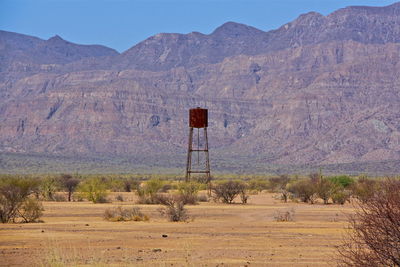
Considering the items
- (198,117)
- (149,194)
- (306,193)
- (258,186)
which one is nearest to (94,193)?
(149,194)

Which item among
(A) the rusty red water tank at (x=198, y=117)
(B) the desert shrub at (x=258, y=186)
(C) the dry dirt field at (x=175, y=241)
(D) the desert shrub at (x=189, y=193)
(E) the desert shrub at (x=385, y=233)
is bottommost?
(B) the desert shrub at (x=258, y=186)

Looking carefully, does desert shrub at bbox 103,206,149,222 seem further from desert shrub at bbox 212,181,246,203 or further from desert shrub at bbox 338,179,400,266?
desert shrub at bbox 338,179,400,266

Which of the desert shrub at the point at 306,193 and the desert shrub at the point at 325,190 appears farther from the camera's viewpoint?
the desert shrub at the point at 306,193

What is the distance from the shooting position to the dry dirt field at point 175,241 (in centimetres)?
2053

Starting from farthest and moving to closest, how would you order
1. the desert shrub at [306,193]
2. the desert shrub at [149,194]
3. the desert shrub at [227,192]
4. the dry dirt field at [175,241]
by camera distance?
the desert shrub at [306,193], the desert shrub at [227,192], the desert shrub at [149,194], the dry dirt field at [175,241]

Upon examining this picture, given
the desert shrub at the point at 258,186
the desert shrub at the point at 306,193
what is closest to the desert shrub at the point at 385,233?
the desert shrub at the point at 306,193

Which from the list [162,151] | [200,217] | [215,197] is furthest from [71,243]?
[162,151]

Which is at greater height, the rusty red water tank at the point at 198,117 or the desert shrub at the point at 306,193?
the rusty red water tank at the point at 198,117

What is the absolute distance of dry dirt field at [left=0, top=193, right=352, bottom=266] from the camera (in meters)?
20.5

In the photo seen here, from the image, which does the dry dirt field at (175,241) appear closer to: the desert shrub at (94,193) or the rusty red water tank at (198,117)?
the desert shrub at (94,193)

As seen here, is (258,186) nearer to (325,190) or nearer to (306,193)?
(325,190)

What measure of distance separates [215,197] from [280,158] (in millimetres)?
119592

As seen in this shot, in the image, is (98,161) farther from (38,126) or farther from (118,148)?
(38,126)

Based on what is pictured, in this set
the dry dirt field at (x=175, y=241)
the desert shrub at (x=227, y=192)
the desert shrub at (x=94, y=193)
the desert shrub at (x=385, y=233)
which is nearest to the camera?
the desert shrub at (x=385, y=233)
